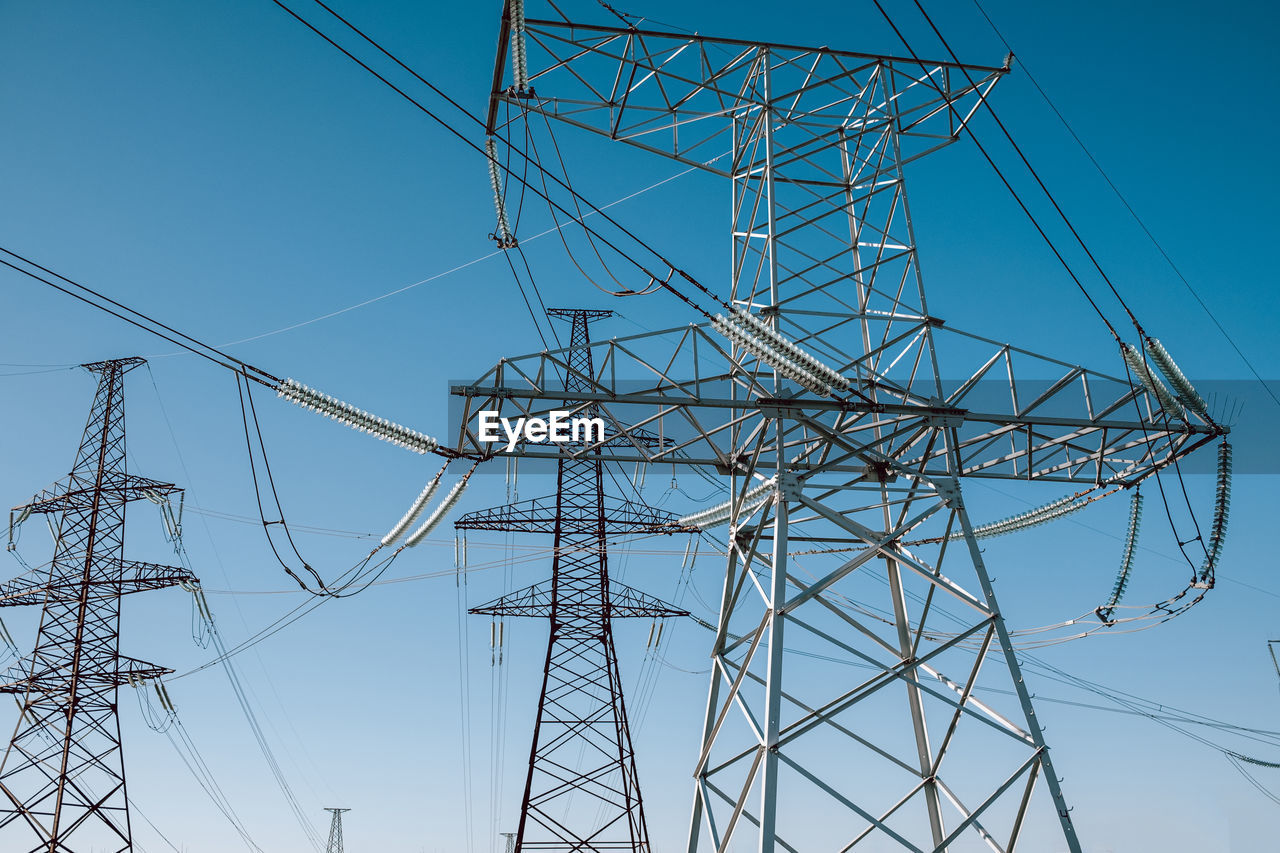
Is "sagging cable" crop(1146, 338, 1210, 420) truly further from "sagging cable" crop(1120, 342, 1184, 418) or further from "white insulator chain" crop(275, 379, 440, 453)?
"white insulator chain" crop(275, 379, 440, 453)

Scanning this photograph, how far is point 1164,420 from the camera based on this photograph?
48.9 feet

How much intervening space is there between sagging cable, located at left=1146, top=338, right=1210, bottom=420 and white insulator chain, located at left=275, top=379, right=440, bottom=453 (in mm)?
10028

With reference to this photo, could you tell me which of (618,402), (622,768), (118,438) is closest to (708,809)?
(618,402)

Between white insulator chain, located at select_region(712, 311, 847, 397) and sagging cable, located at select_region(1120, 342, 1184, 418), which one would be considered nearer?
white insulator chain, located at select_region(712, 311, 847, 397)

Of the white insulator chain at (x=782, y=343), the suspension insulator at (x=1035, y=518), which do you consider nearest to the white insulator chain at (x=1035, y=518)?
the suspension insulator at (x=1035, y=518)

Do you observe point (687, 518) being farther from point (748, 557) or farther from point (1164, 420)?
point (1164, 420)

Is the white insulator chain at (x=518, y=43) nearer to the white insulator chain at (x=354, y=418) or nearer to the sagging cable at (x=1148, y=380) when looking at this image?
the white insulator chain at (x=354, y=418)

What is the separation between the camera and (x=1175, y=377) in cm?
1454

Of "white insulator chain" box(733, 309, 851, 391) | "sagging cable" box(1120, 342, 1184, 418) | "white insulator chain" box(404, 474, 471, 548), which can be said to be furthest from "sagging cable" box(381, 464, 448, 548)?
"sagging cable" box(1120, 342, 1184, 418)

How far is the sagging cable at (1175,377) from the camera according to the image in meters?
14.4

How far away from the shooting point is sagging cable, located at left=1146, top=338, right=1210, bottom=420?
1440 centimetres

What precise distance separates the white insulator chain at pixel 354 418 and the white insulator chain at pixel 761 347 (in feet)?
13.6

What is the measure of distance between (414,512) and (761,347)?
222 inches

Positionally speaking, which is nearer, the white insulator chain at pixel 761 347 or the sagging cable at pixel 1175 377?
the white insulator chain at pixel 761 347
